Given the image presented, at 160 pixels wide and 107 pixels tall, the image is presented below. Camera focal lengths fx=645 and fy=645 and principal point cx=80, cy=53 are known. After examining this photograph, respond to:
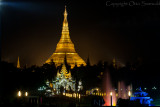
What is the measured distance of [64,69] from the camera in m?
96.8

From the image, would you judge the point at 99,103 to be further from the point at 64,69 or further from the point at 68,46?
the point at 68,46

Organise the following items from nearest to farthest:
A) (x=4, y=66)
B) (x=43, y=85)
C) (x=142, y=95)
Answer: (x=142, y=95) → (x=4, y=66) → (x=43, y=85)

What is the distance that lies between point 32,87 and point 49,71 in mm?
Answer: 28020

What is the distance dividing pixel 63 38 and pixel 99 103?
258 ft

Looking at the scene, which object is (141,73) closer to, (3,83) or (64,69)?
(64,69)

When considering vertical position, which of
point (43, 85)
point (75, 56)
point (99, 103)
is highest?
point (75, 56)

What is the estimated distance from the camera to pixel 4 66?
6444cm

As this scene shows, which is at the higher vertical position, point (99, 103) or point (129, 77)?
point (129, 77)

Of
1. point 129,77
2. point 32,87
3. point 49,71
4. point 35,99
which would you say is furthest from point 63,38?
point 35,99

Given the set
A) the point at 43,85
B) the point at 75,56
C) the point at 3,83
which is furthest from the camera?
the point at 75,56

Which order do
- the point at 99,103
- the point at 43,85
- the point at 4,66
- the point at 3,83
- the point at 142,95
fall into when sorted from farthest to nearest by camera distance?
1. the point at 43,85
2. the point at 4,66
3. the point at 3,83
4. the point at 142,95
5. the point at 99,103

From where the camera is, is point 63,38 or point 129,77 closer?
point 129,77

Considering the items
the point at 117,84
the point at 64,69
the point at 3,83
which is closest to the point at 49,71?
the point at 64,69

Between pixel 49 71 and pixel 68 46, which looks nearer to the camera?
pixel 49 71
